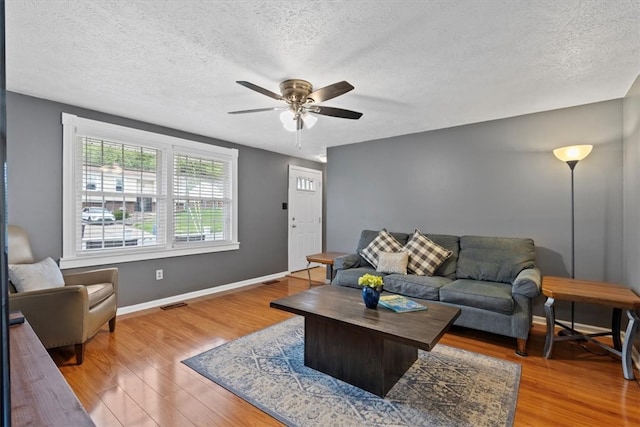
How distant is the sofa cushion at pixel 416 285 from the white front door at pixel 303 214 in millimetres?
2799

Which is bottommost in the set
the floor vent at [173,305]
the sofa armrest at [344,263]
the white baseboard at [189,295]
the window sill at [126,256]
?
the floor vent at [173,305]

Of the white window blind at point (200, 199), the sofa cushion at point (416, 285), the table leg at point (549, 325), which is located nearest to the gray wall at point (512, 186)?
A: the table leg at point (549, 325)

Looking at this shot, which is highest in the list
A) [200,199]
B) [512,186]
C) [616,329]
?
[512,186]

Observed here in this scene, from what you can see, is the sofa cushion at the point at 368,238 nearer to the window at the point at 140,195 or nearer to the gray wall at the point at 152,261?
the gray wall at the point at 152,261

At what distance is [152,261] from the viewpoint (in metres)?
3.80

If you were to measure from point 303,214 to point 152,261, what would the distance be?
2.97 m

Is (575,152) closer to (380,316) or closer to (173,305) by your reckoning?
(380,316)

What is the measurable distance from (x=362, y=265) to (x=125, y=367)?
9.00ft

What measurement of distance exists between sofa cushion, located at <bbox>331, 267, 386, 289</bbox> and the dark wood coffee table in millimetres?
1081

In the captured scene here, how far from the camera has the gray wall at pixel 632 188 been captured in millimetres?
2479

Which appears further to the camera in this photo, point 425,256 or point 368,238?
point 368,238

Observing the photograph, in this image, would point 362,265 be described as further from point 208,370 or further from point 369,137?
point 208,370

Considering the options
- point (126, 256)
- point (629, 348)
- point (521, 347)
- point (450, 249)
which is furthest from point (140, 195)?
point (629, 348)

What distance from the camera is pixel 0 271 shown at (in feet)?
1.22
